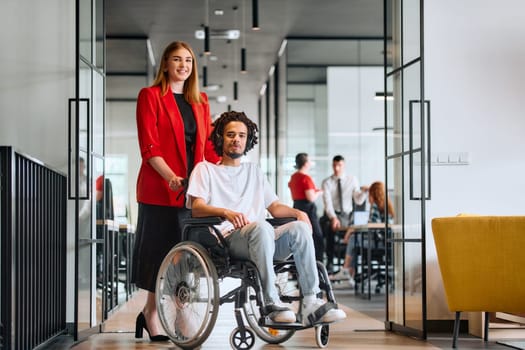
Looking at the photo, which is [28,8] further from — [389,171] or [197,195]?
[389,171]

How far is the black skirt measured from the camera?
14.9ft

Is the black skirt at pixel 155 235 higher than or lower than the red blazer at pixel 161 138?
lower

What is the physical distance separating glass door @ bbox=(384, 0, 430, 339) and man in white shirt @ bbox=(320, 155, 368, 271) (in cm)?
497

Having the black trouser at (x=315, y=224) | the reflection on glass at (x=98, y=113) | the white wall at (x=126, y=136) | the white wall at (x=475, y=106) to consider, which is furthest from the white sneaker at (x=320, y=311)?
the white wall at (x=126, y=136)

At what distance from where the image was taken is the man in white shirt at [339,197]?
10.8 m

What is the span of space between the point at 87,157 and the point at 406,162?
1817 mm

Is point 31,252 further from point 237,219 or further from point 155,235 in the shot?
point 237,219

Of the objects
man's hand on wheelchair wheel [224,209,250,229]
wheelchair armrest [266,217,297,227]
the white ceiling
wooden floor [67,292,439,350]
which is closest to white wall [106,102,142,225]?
the white ceiling

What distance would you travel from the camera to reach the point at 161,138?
14.8 feet

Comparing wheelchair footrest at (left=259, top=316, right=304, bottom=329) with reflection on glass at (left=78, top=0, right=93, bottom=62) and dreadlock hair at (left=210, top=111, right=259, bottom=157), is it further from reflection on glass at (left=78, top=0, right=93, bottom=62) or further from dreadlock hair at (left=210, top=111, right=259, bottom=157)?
reflection on glass at (left=78, top=0, right=93, bottom=62)

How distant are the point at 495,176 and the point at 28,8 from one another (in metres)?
2.95

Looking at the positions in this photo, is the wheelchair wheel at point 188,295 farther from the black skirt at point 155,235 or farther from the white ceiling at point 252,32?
the white ceiling at point 252,32

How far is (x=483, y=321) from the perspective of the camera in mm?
5117

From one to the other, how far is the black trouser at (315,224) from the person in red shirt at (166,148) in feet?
16.8
